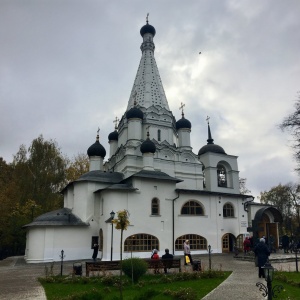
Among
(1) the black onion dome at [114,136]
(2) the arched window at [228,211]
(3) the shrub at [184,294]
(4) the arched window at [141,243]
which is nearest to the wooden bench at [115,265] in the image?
(3) the shrub at [184,294]

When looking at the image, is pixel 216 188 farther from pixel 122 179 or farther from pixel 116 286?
pixel 116 286

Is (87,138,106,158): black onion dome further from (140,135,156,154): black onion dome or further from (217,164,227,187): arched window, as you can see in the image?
(217,164,227,187): arched window

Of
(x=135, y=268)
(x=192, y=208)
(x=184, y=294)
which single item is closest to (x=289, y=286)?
(x=184, y=294)

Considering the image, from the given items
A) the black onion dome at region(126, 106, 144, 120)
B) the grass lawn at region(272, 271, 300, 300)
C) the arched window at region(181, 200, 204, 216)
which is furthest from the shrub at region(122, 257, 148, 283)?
the black onion dome at region(126, 106, 144, 120)

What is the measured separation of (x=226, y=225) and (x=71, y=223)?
12.6 m

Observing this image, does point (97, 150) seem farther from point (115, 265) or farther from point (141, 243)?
point (115, 265)

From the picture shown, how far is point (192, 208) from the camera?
25.6 meters

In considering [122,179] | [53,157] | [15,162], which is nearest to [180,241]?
[122,179]

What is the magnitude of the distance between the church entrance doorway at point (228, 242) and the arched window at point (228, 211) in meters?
1.58

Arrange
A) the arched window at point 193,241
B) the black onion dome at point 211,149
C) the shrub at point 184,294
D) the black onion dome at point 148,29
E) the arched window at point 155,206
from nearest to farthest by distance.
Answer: the shrub at point 184,294 → the arched window at point 155,206 → the arched window at point 193,241 → the black onion dome at point 211,149 → the black onion dome at point 148,29

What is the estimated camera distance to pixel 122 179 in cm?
2628

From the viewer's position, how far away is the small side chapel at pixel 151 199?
2252 cm

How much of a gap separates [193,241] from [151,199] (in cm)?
482

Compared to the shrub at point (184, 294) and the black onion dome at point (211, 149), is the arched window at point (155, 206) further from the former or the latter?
the shrub at point (184, 294)
